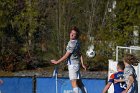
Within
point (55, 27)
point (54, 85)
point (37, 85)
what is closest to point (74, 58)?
point (54, 85)

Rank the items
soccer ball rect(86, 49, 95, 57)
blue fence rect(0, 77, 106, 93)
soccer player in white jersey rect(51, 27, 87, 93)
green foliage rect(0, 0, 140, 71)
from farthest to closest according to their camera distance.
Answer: green foliage rect(0, 0, 140, 71)
soccer ball rect(86, 49, 95, 57)
blue fence rect(0, 77, 106, 93)
soccer player in white jersey rect(51, 27, 87, 93)

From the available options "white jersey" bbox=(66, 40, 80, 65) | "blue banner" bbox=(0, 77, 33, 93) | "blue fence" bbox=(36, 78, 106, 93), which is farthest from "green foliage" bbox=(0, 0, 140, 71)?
"white jersey" bbox=(66, 40, 80, 65)

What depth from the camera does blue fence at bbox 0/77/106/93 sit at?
51.1 ft

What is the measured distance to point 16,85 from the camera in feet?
A: 51.6

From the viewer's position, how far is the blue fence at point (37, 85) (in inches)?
613

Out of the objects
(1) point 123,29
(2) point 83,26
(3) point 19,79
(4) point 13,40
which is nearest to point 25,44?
(4) point 13,40

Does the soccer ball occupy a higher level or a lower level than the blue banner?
lower

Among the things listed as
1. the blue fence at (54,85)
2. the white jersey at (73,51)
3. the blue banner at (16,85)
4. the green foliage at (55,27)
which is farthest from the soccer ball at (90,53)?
the white jersey at (73,51)

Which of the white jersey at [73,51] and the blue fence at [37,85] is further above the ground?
the white jersey at [73,51]

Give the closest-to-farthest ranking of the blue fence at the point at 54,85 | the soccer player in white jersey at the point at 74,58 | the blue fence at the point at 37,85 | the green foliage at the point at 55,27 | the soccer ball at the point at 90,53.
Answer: the soccer player in white jersey at the point at 74,58, the blue fence at the point at 37,85, the blue fence at the point at 54,85, the soccer ball at the point at 90,53, the green foliage at the point at 55,27

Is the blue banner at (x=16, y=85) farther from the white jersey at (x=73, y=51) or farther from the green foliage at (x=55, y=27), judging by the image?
the green foliage at (x=55, y=27)

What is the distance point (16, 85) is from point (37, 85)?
0.63m

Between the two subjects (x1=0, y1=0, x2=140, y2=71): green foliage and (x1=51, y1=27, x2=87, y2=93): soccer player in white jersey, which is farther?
(x1=0, y1=0, x2=140, y2=71): green foliage

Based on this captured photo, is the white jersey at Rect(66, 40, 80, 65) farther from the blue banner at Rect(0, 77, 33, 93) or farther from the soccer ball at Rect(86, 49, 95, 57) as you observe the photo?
the soccer ball at Rect(86, 49, 95, 57)
